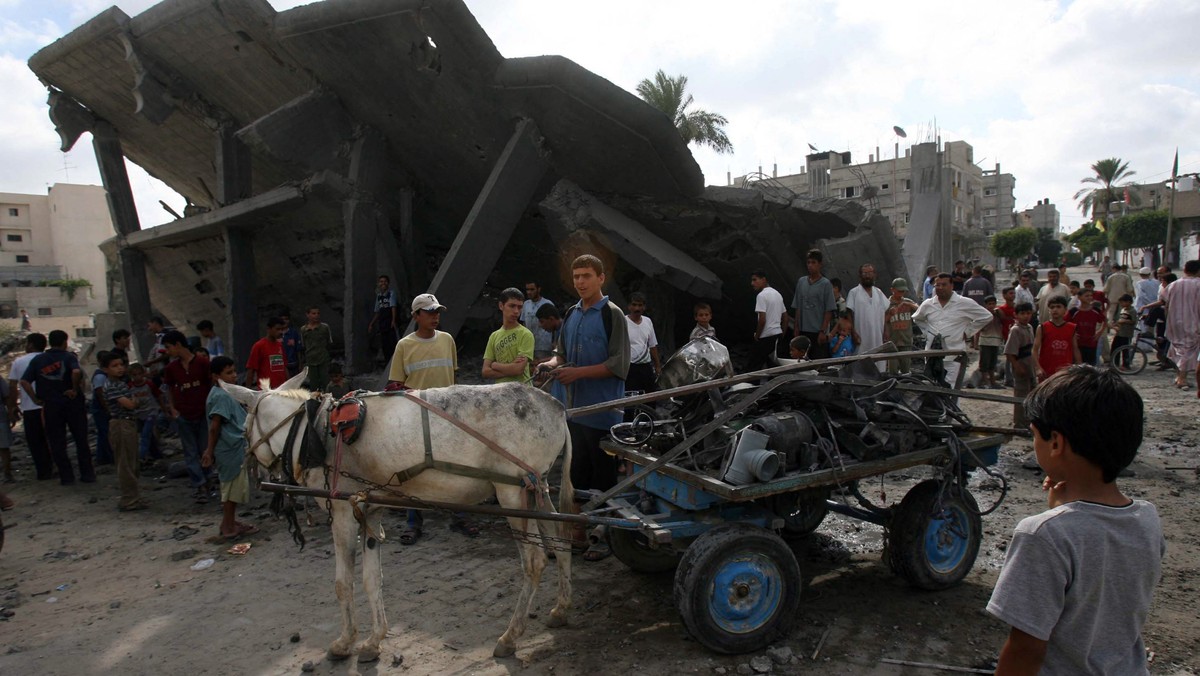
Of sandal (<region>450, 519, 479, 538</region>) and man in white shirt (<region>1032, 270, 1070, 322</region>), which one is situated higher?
man in white shirt (<region>1032, 270, 1070, 322</region>)

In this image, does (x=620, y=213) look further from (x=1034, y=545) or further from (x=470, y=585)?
(x=1034, y=545)

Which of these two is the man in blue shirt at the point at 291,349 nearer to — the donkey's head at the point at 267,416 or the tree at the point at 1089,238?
the donkey's head at the point at 267,416

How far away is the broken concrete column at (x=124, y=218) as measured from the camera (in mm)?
13234

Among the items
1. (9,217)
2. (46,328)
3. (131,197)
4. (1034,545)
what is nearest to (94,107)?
(131,197)

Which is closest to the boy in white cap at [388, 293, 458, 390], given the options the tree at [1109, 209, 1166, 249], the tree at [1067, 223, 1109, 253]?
the tree at [1109, 209, 1166, 249]

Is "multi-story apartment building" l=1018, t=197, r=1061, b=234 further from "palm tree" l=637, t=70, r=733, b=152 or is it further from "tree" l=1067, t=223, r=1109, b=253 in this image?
"palm tree" l=637, t=70, r=733, b=152

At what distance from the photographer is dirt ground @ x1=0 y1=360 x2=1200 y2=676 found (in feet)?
12.3

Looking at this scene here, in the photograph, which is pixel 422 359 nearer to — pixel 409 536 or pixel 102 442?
pixel 409 536

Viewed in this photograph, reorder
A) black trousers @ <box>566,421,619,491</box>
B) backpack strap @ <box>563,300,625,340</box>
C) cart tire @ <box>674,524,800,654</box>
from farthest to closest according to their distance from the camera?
black trousers @ <box>566,421,619,491</box> < backpack strap @ <box>563,300,625,340</box> < cart tire @ <box>674,524,800,654</box>

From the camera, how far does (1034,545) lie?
1485 mm

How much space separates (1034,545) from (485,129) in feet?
31.1

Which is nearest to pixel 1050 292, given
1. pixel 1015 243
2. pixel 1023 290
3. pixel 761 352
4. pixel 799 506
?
pixel 1023 290

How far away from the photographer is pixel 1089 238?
51844 millimetres

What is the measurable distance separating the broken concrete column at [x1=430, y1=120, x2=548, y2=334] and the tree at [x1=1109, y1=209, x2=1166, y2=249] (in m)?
41.8
